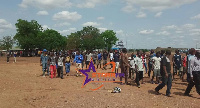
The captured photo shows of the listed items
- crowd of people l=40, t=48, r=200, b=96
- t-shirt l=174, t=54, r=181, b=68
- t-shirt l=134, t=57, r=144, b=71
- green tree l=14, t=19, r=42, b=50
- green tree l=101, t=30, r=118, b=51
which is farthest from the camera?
green tree l=101, t=30, r=118, b=51

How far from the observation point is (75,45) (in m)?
60.7

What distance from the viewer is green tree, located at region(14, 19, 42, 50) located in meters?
Result: 49.5

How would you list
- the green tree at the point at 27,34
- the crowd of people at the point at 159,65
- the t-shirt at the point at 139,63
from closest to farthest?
the crowd of people at the point at 159,65 < the t-shirt at the point at 139,63 < the green tree at the point at 27,34

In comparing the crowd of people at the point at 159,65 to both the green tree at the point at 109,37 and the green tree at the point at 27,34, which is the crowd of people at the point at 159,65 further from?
the green tree at the point at 109,37

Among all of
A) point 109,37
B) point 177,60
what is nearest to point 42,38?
point 109,37

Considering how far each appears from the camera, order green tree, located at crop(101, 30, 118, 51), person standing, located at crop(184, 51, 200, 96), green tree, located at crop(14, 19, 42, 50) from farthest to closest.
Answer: green tree, located at crop(101, 30, 118, 51), green tree, located at crop(14, 19, 42, 50), person standing, located at crop(184, 51, 200, 96)

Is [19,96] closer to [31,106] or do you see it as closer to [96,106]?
[31,106]

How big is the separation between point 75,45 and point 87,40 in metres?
4.53

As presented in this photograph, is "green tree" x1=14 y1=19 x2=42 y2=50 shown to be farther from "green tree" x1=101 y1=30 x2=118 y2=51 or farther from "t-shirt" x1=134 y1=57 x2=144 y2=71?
"t-shirt" x1=134 y1=57 x2=144 y2=71

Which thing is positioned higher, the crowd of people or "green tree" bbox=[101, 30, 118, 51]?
"green tree" bbox=[101, 30, 118, 51]

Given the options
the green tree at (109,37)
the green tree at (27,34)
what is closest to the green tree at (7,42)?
the green tree at (27,34)

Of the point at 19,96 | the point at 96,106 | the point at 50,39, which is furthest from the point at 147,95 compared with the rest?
the point at 50,39

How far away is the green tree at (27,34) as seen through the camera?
4953 cm

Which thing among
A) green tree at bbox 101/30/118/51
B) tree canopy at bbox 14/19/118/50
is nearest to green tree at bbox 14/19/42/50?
tree canopy at bbox 14/19/118/50
